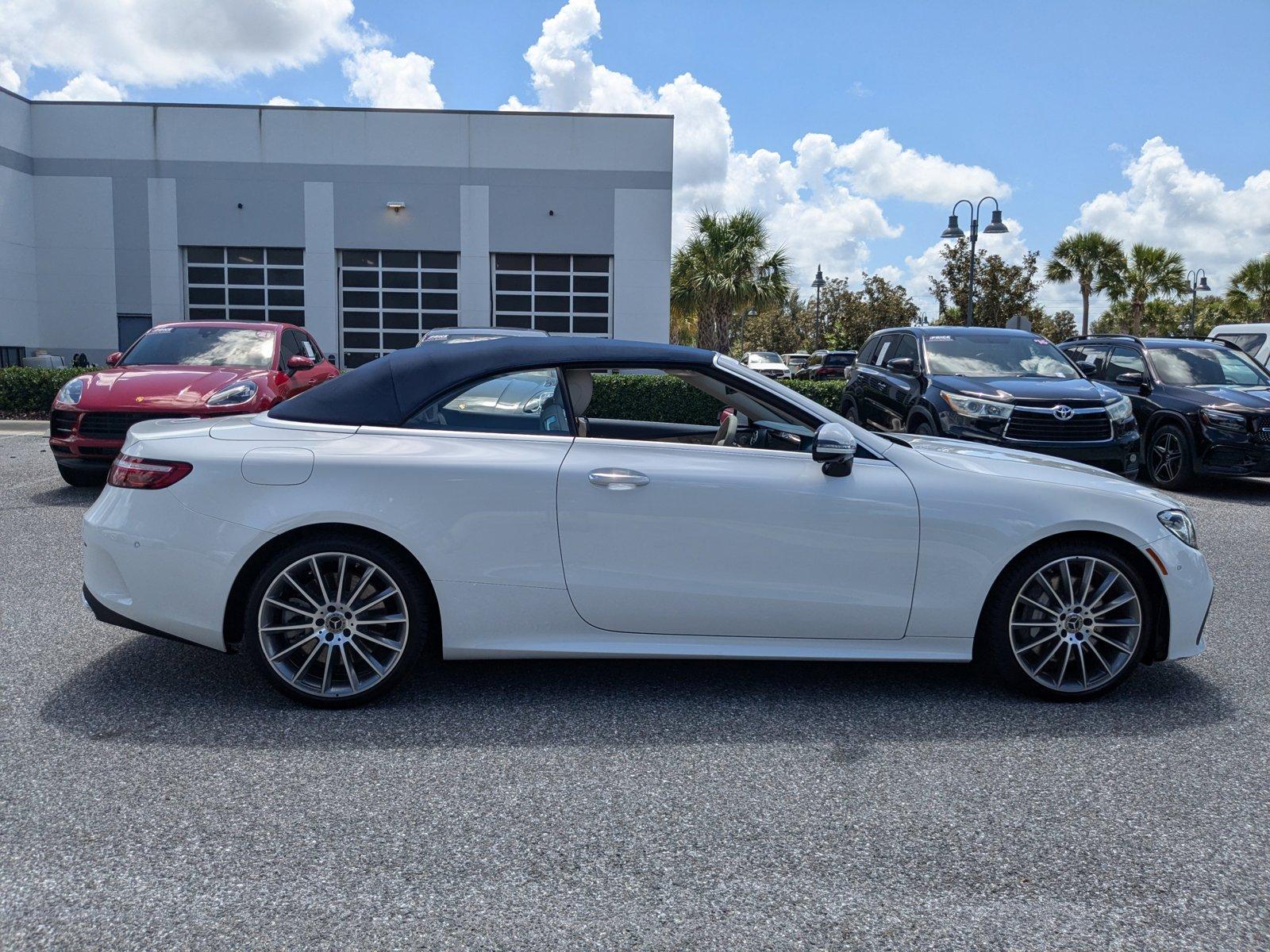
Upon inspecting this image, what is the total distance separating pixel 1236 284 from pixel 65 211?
154 ft

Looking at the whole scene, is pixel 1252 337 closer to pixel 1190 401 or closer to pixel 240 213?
pixel 1190 401

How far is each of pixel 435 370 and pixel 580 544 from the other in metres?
0.97

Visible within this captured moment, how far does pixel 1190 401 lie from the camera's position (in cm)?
1115

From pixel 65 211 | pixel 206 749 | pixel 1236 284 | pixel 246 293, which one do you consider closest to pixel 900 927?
pixel 206 749

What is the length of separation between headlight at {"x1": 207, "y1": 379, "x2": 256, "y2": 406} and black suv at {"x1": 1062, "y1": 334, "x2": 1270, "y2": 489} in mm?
9399

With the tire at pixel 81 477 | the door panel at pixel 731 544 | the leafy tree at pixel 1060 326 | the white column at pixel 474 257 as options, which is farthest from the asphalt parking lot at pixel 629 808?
the leafy tree at pixel 1060 326

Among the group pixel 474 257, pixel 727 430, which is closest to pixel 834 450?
pixel 727 430

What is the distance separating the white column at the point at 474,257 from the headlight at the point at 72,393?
54.3ft

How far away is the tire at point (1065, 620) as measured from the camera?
13.4 feet

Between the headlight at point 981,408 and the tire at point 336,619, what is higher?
the headlight at point 981,408

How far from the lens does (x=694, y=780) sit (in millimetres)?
3395

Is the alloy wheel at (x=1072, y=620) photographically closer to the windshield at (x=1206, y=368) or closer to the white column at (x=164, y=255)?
the windshield at (x=1206, y=368)

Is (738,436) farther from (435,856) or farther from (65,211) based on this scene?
(65,211)

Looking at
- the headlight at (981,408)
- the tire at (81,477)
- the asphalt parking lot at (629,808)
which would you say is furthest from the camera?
the headlight at (981,408)
